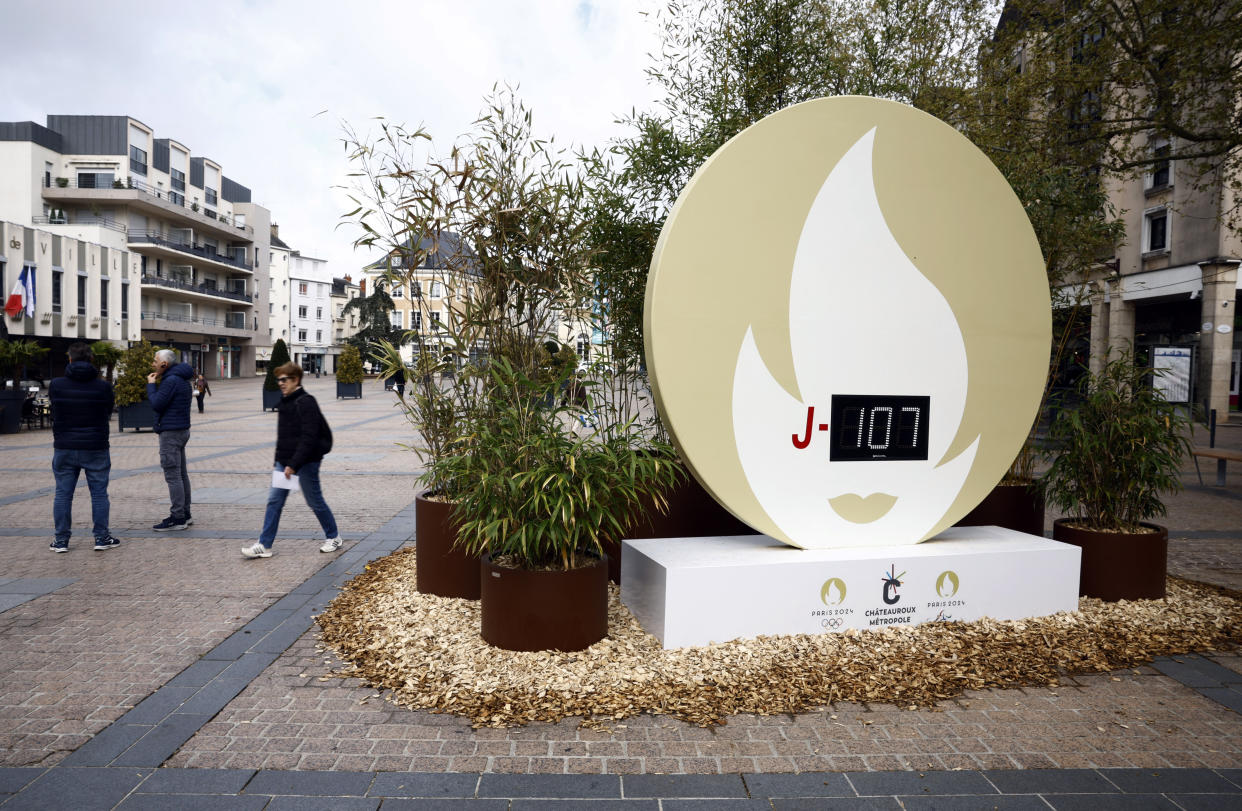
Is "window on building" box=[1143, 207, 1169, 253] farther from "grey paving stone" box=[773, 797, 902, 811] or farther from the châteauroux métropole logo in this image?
"grey paving stone" box=[773, 797, 902, 811]

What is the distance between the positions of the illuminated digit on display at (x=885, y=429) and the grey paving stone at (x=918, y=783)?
251 cm

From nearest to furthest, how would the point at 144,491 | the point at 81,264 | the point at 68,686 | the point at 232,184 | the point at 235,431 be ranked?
the point at 68,686 < the point at 144,491 < the point at 235,431 < the point at 81,264 < the point at 232,184

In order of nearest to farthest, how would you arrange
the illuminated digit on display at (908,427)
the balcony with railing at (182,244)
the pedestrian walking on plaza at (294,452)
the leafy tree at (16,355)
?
the illuminated digit on display at (908,427) → the pedestrian walking on plaza at (294,452) → the leafy tree at (16,355) → the balcony with railing at (182,244)

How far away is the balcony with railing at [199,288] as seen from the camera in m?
50.1

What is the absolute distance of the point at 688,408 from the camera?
16.7ft

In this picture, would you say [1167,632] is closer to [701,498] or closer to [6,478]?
[701,498]

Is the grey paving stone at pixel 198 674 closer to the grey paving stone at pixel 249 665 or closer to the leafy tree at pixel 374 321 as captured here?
the grey paving stone at pixel 249 665

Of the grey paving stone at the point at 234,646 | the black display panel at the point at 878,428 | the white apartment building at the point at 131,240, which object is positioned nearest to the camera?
the grey paving stone at the point at 234,646

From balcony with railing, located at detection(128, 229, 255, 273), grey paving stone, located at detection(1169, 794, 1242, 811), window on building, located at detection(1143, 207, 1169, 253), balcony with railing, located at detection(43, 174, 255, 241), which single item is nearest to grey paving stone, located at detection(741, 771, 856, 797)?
grey paving stone, located at detection(1169, 794, 1242, 811)

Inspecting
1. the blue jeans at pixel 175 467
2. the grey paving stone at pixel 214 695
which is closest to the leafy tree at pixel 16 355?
the blue jeans at pixel 175 467

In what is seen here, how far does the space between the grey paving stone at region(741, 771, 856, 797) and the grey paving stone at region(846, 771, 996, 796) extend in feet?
0.21

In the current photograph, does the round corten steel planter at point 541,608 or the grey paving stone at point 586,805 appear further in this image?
the round corten steel planter at point 541,608

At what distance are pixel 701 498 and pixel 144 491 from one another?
27.3 feet

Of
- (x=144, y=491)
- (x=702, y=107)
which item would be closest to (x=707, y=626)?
(x=702, y=107)
